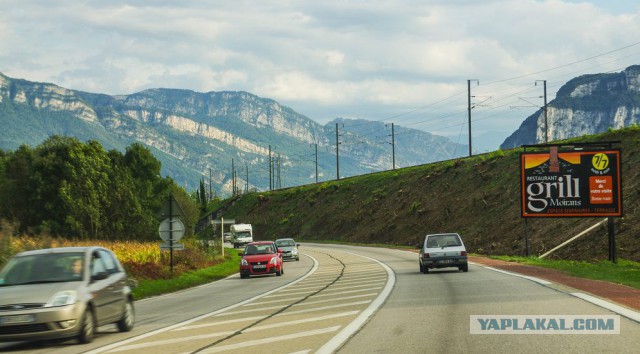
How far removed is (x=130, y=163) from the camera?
10244cm

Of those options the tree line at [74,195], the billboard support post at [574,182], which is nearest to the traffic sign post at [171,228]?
the billboard support post at [574,182]

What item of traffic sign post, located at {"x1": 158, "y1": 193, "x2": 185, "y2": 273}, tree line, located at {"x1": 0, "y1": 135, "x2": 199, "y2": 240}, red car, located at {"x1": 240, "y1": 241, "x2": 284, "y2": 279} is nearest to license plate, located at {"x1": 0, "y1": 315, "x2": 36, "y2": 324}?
traffic sign post, located at {"x1": 158, "y1": 193, "x2": 185, "y2": 273}

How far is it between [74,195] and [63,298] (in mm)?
72731

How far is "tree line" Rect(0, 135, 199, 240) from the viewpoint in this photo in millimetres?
82688

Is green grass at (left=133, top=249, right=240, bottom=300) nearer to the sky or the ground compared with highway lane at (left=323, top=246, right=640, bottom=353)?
nearer to the ground

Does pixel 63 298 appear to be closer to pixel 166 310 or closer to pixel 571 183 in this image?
pixel 166 310

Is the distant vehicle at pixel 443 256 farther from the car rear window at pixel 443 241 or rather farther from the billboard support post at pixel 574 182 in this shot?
the billboard support post at pixel 574 182

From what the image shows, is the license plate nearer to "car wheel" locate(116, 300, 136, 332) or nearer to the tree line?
"car wheel" locate(116, 300, 136, 332)

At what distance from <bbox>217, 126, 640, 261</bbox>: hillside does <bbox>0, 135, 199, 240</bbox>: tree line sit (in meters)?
24.0

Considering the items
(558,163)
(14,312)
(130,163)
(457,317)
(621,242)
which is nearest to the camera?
(14,312)

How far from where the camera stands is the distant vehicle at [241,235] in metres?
92.8

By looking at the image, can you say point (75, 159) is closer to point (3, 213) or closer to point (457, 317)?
point (3, 213)

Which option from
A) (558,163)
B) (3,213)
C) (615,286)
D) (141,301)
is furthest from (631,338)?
(3,213)

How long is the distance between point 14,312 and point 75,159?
247ft
